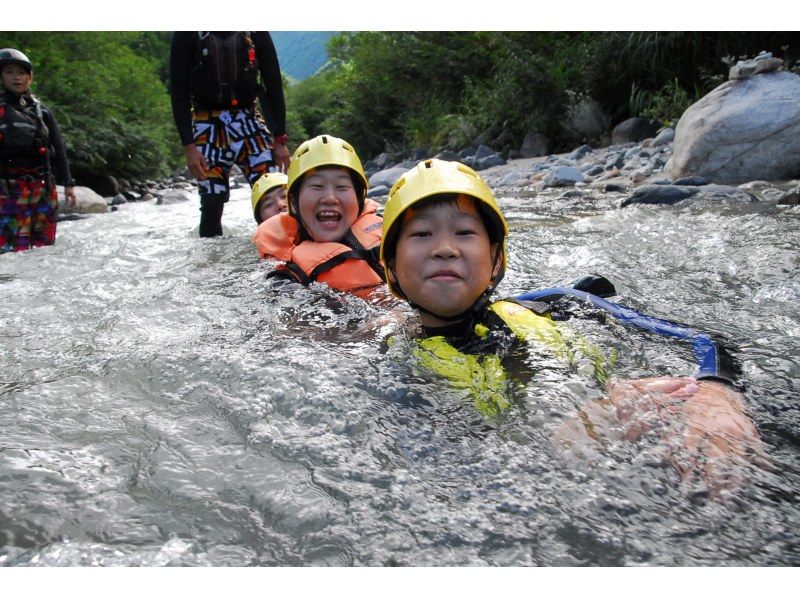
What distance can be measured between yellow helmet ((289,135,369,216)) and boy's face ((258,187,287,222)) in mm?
1424

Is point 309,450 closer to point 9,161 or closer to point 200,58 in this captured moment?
point 200,58

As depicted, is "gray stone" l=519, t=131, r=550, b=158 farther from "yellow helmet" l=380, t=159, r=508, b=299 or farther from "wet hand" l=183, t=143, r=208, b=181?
"yellow helmet" l=380, t=159, r=508, b=299

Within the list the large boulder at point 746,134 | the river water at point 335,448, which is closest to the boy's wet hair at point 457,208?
the river water at point 335,448

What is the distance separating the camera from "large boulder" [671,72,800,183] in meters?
7.70

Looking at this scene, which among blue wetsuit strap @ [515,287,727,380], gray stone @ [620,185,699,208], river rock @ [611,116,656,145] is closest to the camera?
blue wetsuit strap @ [515,287,727,380]

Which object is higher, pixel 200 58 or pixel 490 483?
pixel 200 58

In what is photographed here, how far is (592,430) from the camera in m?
Answer: 1.98

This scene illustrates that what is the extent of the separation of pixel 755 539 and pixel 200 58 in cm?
512

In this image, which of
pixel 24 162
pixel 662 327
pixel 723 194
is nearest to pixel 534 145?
pixel 723 194

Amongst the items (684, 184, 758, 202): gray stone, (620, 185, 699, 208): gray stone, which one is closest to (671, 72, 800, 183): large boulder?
(684, 184, 758, 202): gray stone

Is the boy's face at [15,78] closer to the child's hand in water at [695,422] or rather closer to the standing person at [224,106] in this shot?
the standing person at [224,106]

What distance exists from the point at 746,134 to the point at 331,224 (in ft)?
19.9

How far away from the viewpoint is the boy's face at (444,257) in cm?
250
